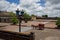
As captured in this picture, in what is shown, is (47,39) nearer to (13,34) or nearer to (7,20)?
(13,34)

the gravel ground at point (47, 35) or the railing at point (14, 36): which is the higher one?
the railing at point (14, 36)

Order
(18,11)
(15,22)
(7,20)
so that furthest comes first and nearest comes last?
(7,20), (15,22), (18,11)

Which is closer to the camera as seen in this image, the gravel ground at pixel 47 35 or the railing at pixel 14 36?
the railing at pixel 14 36

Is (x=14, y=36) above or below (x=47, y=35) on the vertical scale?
above

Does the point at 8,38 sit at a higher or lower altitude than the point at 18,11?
lower

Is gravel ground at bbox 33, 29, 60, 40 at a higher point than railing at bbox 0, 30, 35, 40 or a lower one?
lower

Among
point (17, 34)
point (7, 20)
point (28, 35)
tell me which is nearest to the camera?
point (28, 35)

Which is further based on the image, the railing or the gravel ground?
the gravel ground

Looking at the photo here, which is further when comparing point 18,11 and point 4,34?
point 18,11

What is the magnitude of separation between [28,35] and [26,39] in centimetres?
31

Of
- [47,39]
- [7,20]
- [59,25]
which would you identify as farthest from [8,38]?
[7,20]

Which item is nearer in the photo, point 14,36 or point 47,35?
point 14,36

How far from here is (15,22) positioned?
3775cm

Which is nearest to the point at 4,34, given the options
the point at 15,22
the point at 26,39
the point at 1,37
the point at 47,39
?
the point at 1,37
